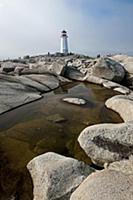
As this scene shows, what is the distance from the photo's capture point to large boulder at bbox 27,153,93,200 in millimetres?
5520

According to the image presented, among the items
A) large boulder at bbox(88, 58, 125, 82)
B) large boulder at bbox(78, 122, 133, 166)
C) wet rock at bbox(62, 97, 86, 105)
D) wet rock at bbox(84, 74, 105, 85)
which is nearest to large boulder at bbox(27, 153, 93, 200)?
large boulder at bbox(78, 122, 133, 166)

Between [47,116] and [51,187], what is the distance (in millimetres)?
5375

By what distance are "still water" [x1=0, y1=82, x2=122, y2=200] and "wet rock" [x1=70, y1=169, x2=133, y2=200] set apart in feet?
5.37

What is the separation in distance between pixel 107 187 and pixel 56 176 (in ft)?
4.30

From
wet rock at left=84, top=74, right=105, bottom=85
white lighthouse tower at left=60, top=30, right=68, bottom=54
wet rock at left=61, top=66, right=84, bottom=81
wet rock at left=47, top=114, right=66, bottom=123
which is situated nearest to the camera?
wet rock at left=47, top=114, right=66, bottom=123

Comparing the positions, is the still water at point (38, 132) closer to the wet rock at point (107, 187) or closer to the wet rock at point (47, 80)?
the wet rock at point (107, 187)

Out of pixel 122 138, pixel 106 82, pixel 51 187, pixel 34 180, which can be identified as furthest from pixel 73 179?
pixel 106 82

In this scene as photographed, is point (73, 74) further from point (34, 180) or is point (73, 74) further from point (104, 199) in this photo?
point (104, 199)

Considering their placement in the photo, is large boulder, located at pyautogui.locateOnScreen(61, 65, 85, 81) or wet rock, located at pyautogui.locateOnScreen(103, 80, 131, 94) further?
large boulder, located at pyautogui.locateOnScreen(61, 65, 85, 81)

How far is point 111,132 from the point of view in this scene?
22.2 feet

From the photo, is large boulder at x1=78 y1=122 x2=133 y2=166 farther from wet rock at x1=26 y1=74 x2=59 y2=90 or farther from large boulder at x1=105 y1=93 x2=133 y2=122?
wet rock at x1=26 y1=74 x2=59 y2=90

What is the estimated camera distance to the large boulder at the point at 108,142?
258 inches

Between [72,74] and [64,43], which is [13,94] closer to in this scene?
[72,74]

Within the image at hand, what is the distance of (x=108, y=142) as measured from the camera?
6797 mm
